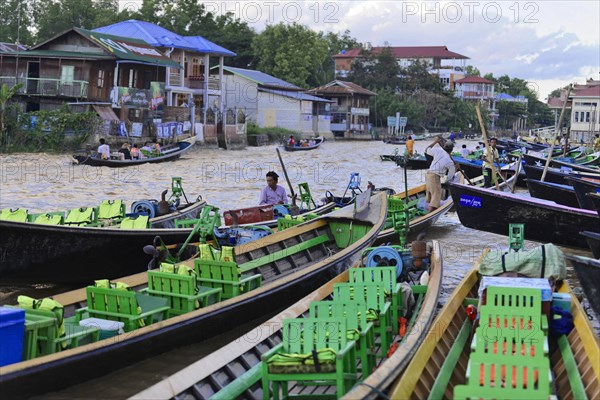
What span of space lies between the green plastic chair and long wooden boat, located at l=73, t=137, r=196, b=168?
21.4 m

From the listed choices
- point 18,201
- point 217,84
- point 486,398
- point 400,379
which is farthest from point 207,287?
point 217,84

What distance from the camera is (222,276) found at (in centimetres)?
888

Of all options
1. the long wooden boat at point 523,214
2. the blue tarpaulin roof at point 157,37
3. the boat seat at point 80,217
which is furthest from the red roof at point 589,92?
the boat seat at point 80,217

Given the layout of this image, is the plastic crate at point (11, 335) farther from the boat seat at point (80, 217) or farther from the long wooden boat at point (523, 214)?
the long wooden boat at point (523, 214)

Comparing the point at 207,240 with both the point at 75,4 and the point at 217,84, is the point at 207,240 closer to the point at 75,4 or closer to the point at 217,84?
the point at 217,84

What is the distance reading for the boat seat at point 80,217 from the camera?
12.3 meters

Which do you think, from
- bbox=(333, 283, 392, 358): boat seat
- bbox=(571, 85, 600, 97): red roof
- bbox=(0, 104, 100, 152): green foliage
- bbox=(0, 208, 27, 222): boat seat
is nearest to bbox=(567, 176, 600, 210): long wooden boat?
bbox=(333, 283, 392, 358): boat seat

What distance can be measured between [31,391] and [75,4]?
55213mm

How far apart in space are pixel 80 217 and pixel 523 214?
22.6ft

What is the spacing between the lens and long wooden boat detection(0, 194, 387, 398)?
631 cm

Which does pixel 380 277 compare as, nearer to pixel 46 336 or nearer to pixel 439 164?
pixel 46 336

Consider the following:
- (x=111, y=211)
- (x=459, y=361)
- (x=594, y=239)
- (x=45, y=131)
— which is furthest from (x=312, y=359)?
(x=45, y=131)

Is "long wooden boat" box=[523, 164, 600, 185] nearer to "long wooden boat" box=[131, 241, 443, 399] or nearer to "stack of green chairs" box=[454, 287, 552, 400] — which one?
"stack of green chairs" box=[454, 287, 552, 400]

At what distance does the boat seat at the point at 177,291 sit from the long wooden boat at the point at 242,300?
16cm
